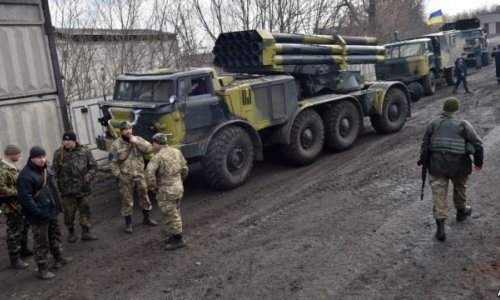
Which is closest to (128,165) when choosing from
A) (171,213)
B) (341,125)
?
(171,213)

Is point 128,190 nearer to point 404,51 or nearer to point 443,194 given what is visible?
point 443,194

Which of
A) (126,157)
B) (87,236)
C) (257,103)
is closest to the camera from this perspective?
(87,236)

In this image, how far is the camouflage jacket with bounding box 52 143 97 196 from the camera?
6.36 m

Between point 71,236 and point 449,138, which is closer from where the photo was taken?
point 449,138

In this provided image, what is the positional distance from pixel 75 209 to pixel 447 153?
15.4 ft

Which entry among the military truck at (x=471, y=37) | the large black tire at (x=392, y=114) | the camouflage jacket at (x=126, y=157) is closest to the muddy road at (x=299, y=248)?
the camouflage jacket at (x=126, y=157)

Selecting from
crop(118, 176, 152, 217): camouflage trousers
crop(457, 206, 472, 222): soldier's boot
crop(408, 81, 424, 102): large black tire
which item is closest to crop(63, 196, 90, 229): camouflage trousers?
crop(118, 176, 152, 217): camouflage trousers

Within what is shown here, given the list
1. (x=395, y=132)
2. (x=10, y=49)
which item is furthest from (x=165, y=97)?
(x=395, y=132)

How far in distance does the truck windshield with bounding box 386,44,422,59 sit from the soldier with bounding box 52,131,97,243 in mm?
14035

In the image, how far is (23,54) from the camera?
895 centimetres

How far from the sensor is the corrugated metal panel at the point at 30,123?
343 inches

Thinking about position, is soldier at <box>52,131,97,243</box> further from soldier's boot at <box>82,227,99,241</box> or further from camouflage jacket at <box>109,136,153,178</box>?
camouflage jacket at <box>109,136,153,178</box>

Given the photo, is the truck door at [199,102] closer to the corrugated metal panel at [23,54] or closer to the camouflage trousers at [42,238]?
the camouflage trousers at [42,238]

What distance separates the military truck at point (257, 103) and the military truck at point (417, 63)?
5.69 meters
